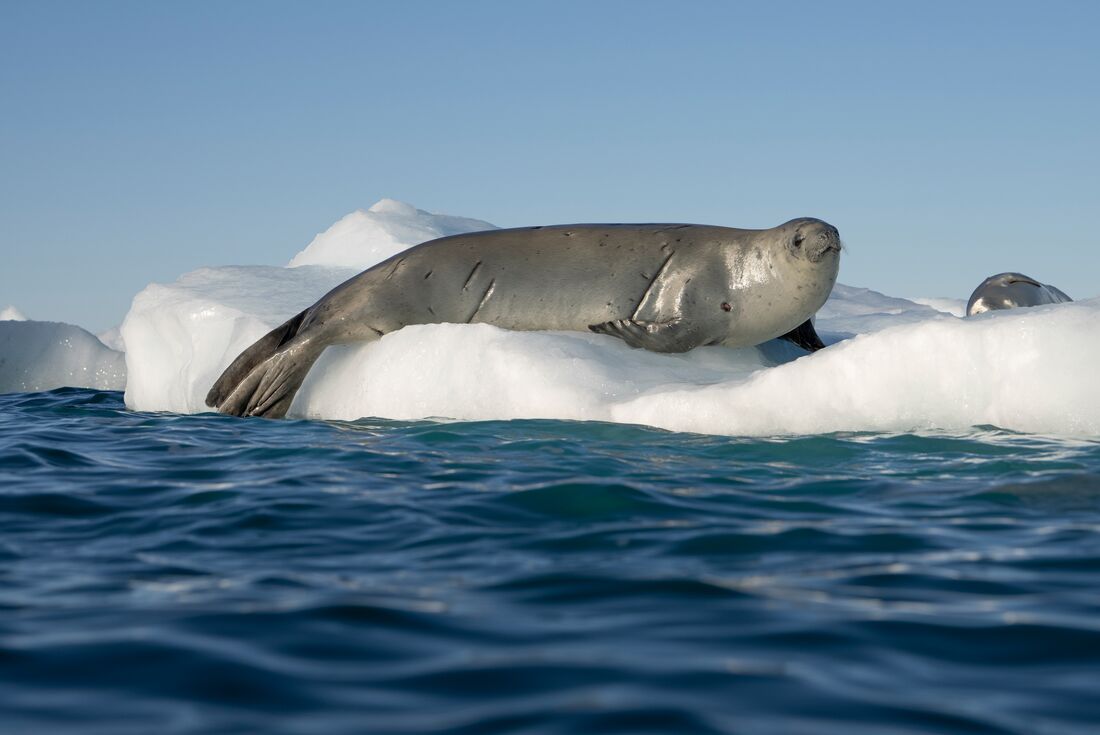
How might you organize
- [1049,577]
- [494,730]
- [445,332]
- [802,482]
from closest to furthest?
[494,730] < [1049,577] < [802,482] < [445,332]

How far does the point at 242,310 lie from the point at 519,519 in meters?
5.53

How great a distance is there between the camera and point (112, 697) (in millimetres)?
2164

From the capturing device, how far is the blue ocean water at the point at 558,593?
209 centimetres

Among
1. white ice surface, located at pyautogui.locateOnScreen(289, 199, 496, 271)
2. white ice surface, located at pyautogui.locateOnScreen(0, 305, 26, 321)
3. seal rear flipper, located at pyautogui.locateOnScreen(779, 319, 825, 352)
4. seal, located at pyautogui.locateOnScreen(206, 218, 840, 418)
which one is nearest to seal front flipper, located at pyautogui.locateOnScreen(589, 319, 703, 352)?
seal, located at pyautogui.locateOnScreen(206, 218, 840, 418)

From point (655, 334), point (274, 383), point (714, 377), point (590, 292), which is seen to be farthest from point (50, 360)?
point (714, 377)

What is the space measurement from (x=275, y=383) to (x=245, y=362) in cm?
46

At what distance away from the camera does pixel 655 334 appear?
7.18m

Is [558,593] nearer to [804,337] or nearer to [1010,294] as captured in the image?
[804,337]

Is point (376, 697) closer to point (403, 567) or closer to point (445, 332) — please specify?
point (403, 567)

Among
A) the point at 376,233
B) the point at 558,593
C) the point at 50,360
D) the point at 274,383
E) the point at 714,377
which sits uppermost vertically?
the point at 376,233

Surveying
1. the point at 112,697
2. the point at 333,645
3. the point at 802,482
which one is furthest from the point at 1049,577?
the point at 112,697

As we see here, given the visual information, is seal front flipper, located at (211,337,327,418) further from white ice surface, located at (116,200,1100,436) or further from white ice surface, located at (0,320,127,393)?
white ice surface, located at (0,320,127,393)

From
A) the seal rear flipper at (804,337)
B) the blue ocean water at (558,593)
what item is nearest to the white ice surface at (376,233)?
the seal rear flipper at (804,337)

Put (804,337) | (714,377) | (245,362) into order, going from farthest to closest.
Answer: (804,337), (245,362), (714,377)
